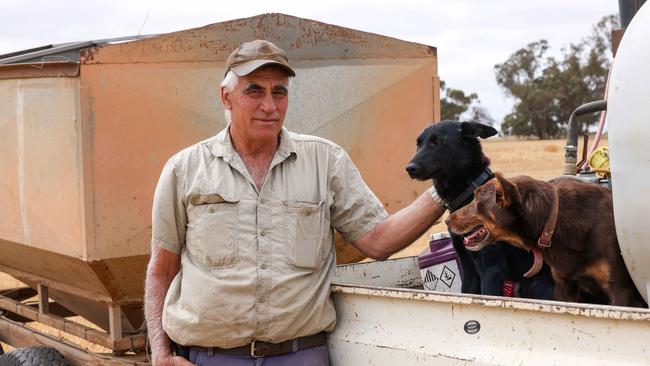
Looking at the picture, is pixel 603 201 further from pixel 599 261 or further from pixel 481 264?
pixel 481 264

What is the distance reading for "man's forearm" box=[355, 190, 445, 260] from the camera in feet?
13.0

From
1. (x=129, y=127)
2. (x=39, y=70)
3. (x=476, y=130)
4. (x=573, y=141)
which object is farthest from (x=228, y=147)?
(x=39, y=70)

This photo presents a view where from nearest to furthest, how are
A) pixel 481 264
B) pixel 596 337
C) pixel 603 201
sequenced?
1. pixel 596 337
2. pixel 603 201
3. pixel 481 264

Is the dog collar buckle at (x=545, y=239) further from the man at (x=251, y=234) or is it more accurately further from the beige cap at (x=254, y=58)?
the beige cap at (x=254, y=58)

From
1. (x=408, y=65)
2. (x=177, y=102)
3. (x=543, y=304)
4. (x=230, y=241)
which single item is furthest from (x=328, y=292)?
(x=408, y=65)

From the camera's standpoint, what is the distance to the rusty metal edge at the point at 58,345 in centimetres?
526

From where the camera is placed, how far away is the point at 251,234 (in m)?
3.67

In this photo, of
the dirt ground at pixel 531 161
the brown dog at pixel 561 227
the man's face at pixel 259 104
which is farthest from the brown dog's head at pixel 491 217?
the dirt ground at pixel 531 161

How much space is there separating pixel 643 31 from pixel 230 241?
1.61 metres

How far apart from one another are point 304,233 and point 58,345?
2.63 m

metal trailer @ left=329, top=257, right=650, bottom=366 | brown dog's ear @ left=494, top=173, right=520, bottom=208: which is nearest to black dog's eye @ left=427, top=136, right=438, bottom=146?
brown dog's ear @ left=494, top=173, right=520, bottom=208

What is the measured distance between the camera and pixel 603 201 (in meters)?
A: 3.92

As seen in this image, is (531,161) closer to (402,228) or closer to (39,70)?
(39,70)

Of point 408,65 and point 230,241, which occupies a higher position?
point 408,65
